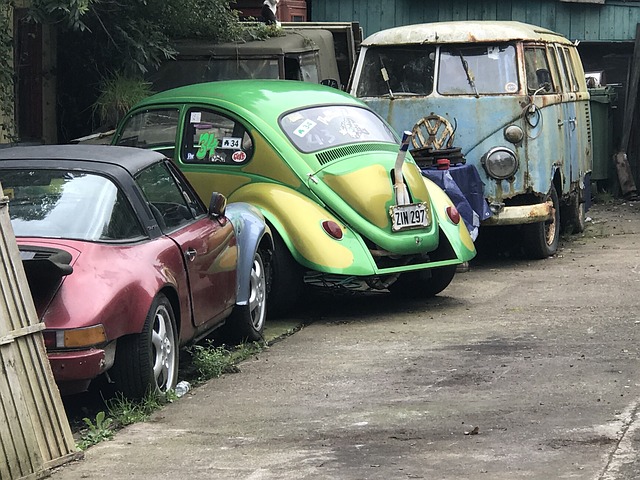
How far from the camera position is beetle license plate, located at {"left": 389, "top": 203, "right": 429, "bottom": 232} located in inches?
393

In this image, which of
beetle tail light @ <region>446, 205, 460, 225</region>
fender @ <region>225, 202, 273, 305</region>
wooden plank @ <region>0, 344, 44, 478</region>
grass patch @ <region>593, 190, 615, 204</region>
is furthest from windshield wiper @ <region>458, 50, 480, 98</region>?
wooden plank @ <region>0, 344, 44, 478</region>

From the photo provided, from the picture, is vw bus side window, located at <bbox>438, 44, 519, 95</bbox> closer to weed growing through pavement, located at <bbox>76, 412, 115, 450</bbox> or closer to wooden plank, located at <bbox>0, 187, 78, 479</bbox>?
weed growing through pavement, located at <bbox>76, 412, 115, 450</bbox>

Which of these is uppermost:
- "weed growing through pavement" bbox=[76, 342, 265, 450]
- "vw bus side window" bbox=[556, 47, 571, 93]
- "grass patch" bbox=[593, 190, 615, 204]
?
"vw bus side window" bbox=[556, 47, 571, 93]

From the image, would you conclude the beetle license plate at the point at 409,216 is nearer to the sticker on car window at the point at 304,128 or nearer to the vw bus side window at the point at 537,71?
the sticker on car window at the point at 304,128

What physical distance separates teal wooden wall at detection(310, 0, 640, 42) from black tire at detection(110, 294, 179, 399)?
15.2m

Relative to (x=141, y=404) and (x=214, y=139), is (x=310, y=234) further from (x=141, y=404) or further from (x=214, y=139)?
(x=141, y=404)

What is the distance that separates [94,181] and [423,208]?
3615 millimetres

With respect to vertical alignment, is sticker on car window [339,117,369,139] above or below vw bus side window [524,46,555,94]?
below

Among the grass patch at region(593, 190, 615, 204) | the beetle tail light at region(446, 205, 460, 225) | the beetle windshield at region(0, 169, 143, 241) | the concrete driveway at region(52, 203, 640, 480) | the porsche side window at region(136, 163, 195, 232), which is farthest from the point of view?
the grass patch at region(593, 190, 615, 204)

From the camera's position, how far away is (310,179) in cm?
991

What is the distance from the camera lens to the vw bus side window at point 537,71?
13.2 meters

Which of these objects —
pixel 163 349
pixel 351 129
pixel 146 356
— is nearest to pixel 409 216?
pixel 351 129

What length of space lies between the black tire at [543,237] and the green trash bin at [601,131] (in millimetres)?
6331

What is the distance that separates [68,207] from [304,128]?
3.52 meters
